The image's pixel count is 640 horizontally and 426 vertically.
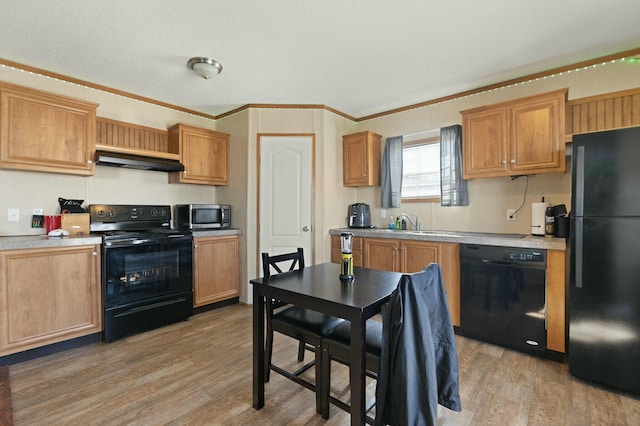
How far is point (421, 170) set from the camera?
3.80 metres

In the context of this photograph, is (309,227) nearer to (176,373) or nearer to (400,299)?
(176,373)

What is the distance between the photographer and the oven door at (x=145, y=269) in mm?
2812

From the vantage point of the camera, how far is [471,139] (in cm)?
312

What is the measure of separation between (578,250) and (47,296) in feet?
13.6

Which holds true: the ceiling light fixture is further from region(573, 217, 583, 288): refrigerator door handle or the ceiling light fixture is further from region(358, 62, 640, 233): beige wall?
region(573, 217, 583, 288): refrigerator door handle

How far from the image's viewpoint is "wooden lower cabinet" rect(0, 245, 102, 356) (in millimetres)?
2332

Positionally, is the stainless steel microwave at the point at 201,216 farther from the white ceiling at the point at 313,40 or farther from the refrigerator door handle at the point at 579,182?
the refrigerator door handle at the point at 579,182

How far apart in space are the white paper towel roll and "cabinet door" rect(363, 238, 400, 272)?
1273 millimetres

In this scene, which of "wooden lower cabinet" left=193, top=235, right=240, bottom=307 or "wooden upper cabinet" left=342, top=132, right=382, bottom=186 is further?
"wooden upper cabinet" left=342, top=132, right=382, bottom=186

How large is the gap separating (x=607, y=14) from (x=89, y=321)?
4.77 metres

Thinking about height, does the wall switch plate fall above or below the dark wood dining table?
above

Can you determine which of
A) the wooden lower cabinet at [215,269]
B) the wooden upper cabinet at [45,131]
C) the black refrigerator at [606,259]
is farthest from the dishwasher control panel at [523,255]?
the wooden upper cabinet at [45,131]

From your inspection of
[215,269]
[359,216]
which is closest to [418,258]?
[359,216]

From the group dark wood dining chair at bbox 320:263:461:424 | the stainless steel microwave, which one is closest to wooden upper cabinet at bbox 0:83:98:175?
the stainless steel microwave
